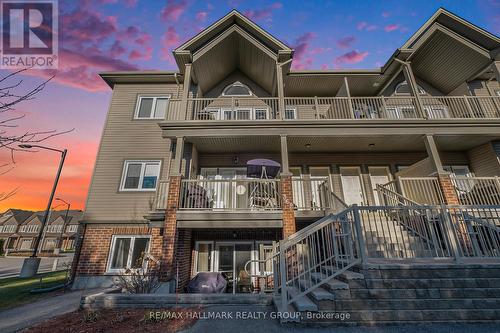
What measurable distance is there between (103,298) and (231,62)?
443 inches

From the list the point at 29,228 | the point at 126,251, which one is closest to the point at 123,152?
the point at 126,251

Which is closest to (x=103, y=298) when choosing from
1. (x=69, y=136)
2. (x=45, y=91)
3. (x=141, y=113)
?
(x=69, y=136)

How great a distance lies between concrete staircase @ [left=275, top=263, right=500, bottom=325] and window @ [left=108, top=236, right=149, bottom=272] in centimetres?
709

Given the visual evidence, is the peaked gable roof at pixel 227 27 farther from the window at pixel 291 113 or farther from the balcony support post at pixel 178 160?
the balcony support post at pixel 178 160

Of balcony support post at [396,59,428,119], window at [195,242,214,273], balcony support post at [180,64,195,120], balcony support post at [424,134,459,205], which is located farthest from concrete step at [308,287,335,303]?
balcony support post at [396,59,428,119]

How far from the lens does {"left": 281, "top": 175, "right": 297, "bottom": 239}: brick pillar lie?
23.1ft

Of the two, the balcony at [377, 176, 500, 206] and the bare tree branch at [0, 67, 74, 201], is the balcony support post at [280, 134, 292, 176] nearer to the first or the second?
the balcony at [377, 176, 500, 206]

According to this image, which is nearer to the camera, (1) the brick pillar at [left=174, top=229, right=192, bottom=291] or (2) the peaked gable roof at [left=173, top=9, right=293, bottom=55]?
(1) the brick pillar at [left=174, top=229, right=192, bottom=291]

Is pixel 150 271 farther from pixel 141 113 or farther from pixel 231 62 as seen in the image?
pixel 231 62

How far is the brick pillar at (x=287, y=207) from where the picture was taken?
7043 millimetres

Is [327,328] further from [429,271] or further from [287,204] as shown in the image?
[287,204]

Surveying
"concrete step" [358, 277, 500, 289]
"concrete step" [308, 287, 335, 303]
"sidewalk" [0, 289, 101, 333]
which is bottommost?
"sidewalk" [0, 289, 101, 333]

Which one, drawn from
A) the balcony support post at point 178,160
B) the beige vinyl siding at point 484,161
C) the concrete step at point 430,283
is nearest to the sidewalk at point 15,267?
the balcony support post at point 178,160

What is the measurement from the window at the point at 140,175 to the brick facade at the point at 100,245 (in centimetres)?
174
